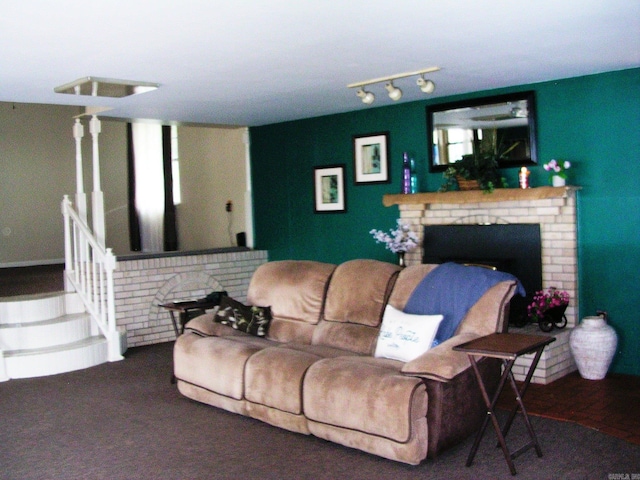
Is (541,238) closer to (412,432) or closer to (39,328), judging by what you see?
(412,432)

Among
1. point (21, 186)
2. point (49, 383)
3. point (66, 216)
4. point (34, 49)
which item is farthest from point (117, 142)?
point (34, 49)

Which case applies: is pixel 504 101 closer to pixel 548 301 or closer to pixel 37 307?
pixel 548 301

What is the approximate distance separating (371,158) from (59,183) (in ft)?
18.7

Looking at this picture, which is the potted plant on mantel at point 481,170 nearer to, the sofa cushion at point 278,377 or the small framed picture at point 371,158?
the small framed picture at point 371,158

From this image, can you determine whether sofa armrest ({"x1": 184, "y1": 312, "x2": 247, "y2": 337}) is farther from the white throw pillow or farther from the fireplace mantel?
the fireplace mantel

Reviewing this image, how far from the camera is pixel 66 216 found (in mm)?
7020

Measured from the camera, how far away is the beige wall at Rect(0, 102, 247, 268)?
920cm

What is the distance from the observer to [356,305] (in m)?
4.70

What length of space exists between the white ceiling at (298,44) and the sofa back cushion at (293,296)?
1.42 metres

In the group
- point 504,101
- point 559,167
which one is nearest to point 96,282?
point 504,101

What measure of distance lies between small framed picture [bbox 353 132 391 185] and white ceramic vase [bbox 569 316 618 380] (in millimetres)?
2483

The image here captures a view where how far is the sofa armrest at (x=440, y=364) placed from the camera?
3.54m

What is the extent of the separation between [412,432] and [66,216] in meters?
4.81

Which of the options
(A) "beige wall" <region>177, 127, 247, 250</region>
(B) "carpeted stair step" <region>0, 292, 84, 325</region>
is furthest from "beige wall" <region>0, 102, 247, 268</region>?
(B) "carpeted stair step" <region>0, 292, 84, 325</region>
